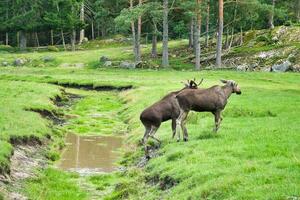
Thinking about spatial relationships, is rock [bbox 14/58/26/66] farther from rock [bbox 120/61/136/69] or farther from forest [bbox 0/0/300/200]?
forest [bbox 0/0/300/200]

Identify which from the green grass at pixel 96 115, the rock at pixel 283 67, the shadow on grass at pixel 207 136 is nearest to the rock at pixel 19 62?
the green grass at pixel 96 115

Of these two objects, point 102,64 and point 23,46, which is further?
point 23,46

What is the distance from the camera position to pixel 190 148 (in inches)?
813

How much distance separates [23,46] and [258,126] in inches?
3635

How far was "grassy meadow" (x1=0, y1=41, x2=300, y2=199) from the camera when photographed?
15242 mm

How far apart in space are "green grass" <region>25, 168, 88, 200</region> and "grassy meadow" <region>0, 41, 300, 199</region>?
35 millimetres

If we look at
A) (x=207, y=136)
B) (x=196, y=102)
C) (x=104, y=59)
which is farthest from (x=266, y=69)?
(x=196, y=102)

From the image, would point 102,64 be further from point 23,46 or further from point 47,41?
point 47,41

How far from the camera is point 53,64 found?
8156cm

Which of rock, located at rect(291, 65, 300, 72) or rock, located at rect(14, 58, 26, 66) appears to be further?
rock, located at rect(14, 58, 26, 66)

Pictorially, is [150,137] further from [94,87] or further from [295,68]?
[295,68]

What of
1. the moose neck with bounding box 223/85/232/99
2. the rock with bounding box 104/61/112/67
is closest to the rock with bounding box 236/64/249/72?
the rock with bounding box 104/61/112/67

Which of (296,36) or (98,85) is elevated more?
(296,36)

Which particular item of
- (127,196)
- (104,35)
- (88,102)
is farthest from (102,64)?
(127,196)
